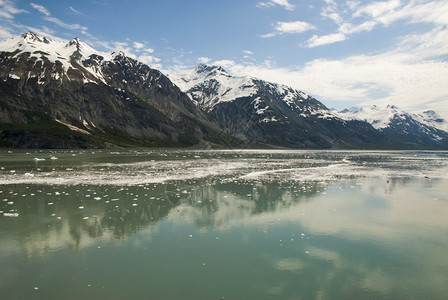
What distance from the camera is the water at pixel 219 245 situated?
12840 millimetres

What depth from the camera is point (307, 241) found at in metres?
18.8

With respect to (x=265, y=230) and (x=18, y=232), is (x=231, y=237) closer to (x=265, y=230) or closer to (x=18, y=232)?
(x=265, y=230)

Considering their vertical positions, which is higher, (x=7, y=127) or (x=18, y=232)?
(x=7, y=127)

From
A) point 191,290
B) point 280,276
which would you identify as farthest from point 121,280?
point 280,276

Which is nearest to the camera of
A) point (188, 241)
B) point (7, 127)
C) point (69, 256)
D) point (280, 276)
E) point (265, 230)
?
point (280, 276)

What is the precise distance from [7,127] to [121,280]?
227745 millimetres

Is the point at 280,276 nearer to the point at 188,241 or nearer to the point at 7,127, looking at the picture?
the point at 188,241

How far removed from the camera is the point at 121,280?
13.4m

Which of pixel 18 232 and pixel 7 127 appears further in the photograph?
pixel 7 127

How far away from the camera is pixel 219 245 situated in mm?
17984

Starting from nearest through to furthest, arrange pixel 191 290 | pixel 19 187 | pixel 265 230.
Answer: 1. pixel 191 290
2. pixel 265 230
3. pixel 19 187

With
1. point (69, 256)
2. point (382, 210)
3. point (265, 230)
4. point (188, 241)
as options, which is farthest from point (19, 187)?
point (382, 210)

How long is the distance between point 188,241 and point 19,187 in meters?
27.9

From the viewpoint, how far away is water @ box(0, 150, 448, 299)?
12.8m
